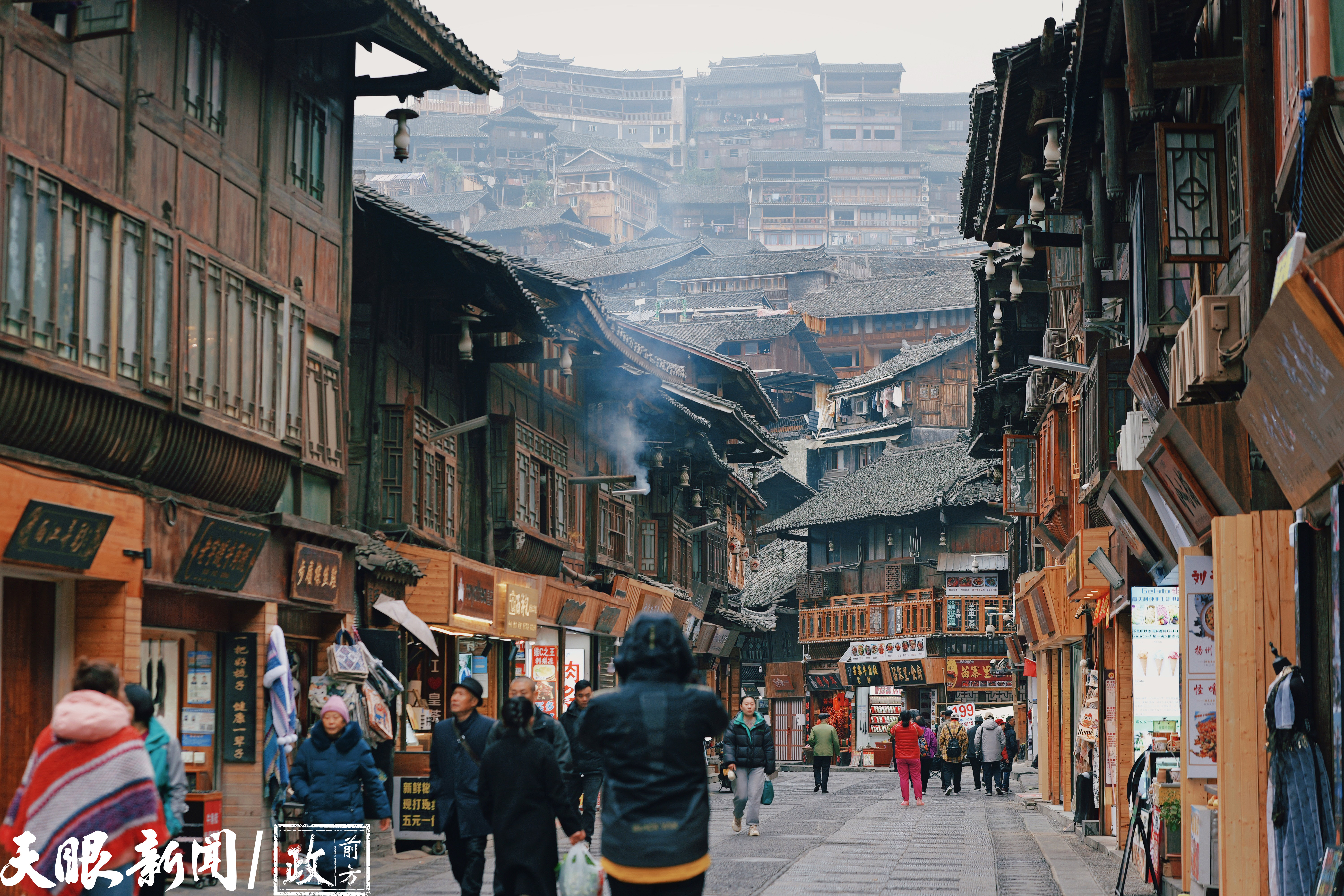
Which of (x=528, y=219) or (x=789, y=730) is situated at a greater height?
(x=528, y=219)

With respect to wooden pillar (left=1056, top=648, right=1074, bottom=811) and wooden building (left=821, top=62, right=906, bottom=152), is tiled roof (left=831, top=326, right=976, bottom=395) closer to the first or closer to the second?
wooden pillar (left=1056, top=648, right=1074, bottom=811)

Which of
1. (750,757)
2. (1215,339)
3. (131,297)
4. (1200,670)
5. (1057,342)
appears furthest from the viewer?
(1057,342)

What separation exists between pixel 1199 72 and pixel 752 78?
119384 millimetres

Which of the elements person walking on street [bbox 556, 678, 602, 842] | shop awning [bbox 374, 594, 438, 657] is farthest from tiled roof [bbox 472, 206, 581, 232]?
person walking on street [bbox 556, 678, 602, 842]

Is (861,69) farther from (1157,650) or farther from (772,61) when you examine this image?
(1157,650)

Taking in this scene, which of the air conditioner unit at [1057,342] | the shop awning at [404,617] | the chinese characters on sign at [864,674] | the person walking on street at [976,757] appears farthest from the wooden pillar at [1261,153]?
the chinese characters on sign at [864,674]

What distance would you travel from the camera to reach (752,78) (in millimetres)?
128250

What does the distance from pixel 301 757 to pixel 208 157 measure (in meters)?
6.37

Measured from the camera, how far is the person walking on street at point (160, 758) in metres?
9.92

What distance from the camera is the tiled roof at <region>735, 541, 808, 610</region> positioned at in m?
65.4

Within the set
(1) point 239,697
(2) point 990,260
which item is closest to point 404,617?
(1) point 239,697

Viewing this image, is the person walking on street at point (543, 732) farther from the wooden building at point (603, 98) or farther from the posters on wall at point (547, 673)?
the wooden building at point (603, 98)

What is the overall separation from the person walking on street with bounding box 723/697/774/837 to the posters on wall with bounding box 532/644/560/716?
7.84m

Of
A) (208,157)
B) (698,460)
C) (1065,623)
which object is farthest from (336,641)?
(698,460)
